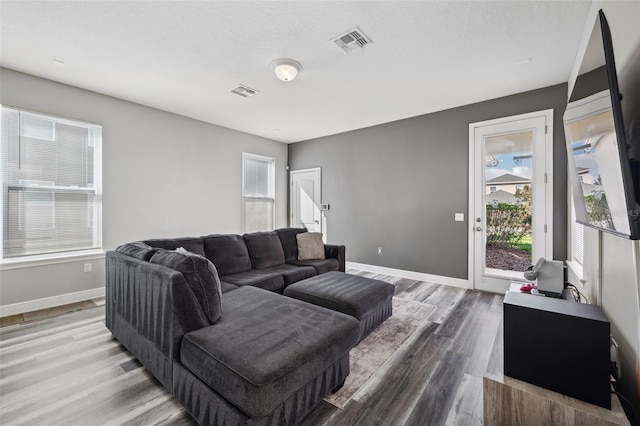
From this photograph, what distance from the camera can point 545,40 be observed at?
242 cm

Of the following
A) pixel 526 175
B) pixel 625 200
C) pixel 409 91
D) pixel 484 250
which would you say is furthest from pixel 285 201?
pixel 625 200

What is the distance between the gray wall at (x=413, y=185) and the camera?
3.57 meters

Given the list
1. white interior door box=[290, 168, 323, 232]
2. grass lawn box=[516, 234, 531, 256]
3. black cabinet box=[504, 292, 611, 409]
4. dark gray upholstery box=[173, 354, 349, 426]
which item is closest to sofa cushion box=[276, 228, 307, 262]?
white interior door box=[290, 168, 323, 232]

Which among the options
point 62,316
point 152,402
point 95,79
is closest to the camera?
point 152,402

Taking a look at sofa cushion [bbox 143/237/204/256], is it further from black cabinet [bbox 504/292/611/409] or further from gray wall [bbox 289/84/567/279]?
gray wall [bbox 289/84/567/279]

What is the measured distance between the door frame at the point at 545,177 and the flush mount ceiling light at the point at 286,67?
2717mm

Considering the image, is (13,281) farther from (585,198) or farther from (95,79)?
(585,198)

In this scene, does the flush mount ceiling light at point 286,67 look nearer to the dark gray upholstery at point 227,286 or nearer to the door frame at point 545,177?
the dark gray upholstery at point 227,286

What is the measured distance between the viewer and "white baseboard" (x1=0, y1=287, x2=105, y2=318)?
9.74 ft

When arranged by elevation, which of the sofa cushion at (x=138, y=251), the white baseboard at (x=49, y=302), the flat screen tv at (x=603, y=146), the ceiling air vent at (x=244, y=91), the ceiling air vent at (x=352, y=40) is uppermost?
the ceiling air vent at (x=244, y=91)

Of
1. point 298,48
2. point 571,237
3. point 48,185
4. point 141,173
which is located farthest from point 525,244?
point 48,185

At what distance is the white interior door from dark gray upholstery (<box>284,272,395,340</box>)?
10.1 feet

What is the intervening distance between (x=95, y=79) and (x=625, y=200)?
466cm

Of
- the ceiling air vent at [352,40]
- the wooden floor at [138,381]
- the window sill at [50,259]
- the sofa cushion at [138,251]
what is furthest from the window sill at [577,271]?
the window sill at [50,259]
